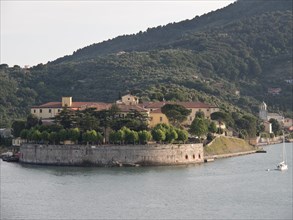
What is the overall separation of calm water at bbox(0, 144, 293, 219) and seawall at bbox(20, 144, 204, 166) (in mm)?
1780

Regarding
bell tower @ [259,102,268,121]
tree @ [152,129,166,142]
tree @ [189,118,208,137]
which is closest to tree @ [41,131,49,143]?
tree @ [152,129,166,142]

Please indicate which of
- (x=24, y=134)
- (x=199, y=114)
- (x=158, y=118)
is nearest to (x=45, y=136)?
(x=24, y=134)

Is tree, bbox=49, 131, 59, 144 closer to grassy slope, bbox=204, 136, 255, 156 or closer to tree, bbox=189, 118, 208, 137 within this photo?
tree, bbox=189, 118, 208, 137

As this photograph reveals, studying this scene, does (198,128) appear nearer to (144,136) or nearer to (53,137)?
(144,136)

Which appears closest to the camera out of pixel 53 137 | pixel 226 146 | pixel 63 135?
pixel 63 135

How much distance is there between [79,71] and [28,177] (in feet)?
246

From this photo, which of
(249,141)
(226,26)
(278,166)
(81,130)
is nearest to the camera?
(278,166)

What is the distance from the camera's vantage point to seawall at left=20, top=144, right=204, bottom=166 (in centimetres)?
6275

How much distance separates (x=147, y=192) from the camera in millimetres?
47719

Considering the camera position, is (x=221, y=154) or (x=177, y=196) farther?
(x=221, y=154)

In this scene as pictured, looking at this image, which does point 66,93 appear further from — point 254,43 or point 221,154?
point 254,43

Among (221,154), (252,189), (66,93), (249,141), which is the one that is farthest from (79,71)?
(252,189)

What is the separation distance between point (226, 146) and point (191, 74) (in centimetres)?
5278

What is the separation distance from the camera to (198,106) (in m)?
80.9
